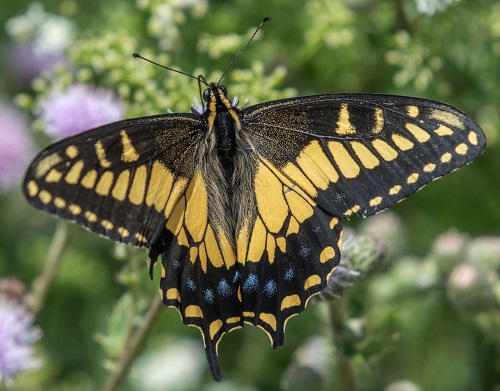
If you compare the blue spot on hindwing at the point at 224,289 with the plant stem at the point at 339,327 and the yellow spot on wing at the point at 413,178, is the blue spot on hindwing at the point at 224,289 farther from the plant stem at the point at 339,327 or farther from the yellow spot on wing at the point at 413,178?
the yellow spot on wing at the point at 413,178

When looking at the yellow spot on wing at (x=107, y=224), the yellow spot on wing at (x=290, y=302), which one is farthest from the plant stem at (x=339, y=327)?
the yellow spot on wing at (x=107, y=224)

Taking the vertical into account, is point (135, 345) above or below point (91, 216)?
below

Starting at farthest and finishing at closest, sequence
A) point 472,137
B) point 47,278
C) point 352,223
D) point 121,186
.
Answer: point 352,223 < point 47,278 < point 121,186 < point 472,137

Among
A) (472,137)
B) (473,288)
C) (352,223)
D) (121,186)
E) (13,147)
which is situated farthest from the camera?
(13,147)

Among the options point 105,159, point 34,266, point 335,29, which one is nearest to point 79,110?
point 105,159

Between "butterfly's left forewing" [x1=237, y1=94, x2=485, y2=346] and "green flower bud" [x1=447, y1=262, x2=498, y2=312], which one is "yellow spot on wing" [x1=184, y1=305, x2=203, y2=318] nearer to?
"butterfly's left forewing" [x1=237, y1=94, x2=485, y2=346]

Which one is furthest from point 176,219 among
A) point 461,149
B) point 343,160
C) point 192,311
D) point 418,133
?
point 461,149

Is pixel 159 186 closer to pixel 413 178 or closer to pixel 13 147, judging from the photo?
pixel 413 178
